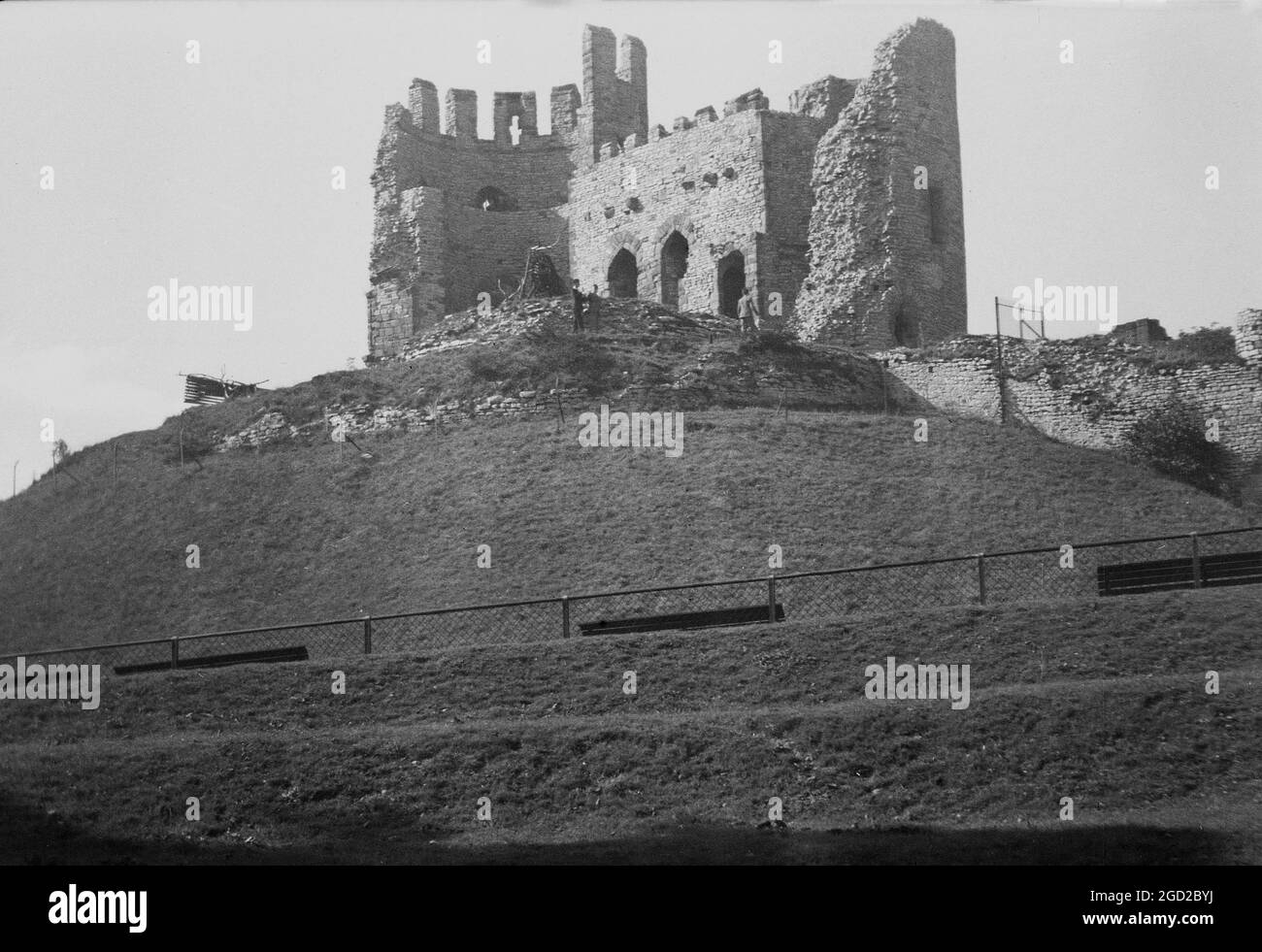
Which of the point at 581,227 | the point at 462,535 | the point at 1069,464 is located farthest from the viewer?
the point at 581,227

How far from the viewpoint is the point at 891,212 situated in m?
50.6

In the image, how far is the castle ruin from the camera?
167 feet

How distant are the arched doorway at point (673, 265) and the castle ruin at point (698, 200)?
0.07 meters

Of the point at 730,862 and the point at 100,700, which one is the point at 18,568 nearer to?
the point at 100,700

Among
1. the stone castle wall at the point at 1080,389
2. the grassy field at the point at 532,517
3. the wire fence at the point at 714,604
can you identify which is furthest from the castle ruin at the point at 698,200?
the wire fence at the point at 714,604

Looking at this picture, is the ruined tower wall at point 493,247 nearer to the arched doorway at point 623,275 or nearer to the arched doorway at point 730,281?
the arched doorway at point 623,275

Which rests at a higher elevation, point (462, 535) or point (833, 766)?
point (462, 535)

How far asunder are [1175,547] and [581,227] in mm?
31986

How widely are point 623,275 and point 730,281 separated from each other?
18.6 feet

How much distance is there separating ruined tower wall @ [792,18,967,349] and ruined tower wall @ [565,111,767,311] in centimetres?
276

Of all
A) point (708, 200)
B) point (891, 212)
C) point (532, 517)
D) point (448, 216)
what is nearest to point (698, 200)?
point (708, 200)
